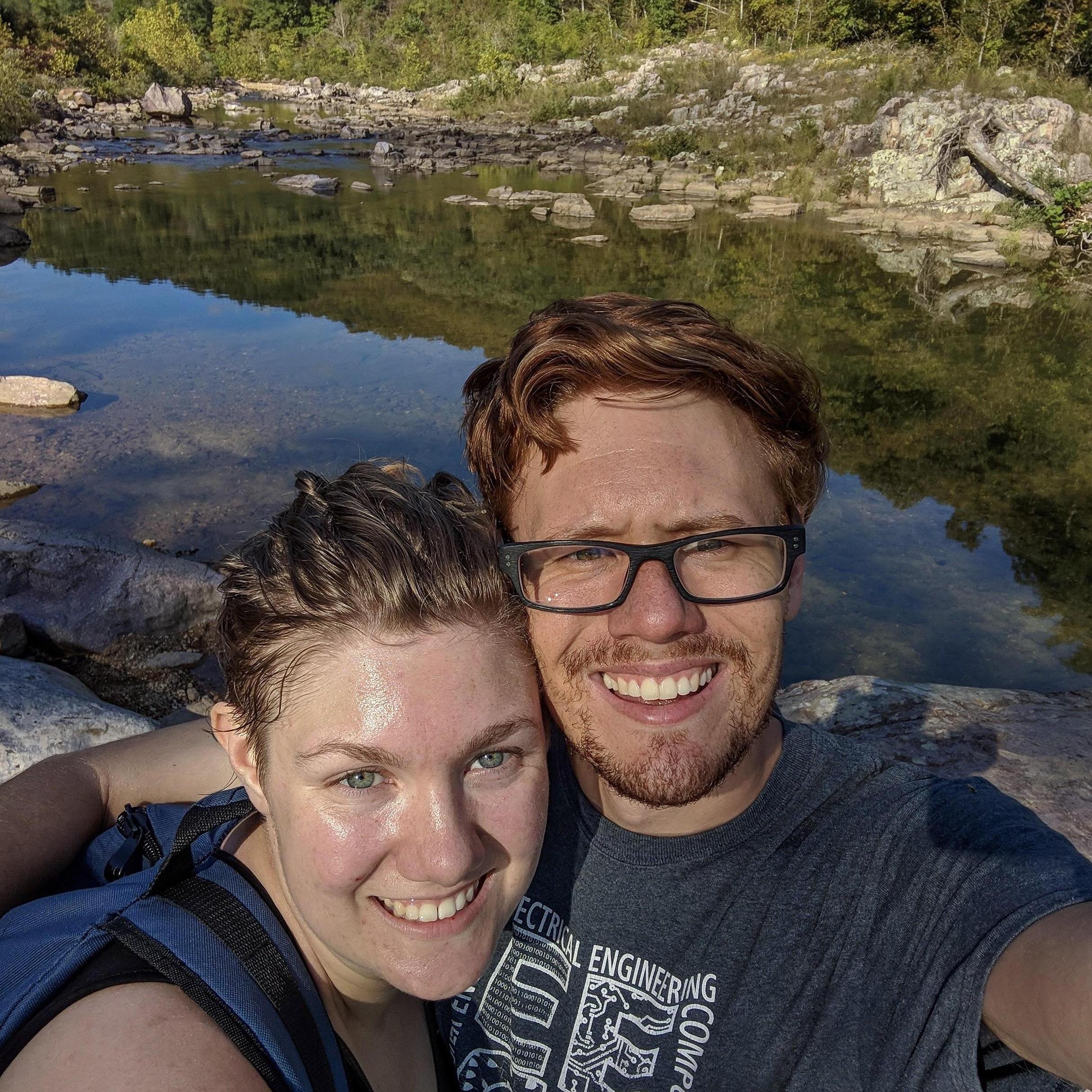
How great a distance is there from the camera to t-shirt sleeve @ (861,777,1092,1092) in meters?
1.29

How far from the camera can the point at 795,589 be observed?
72.7 inches

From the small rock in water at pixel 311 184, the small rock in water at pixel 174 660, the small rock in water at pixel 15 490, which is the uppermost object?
the small rock in water at pixel 311 184

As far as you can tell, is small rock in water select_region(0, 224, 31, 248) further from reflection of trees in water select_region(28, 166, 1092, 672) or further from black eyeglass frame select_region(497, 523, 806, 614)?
black eyeglass frame select_region(497, 523, 806, 614)

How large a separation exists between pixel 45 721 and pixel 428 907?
2.51 m

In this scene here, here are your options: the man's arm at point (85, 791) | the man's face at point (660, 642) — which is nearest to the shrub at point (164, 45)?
the man's arm at point (85, 791)

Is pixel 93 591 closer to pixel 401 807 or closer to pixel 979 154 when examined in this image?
pixel 401 807

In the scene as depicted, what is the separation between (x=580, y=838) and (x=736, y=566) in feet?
2.09

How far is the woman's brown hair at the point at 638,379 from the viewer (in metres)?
1.73

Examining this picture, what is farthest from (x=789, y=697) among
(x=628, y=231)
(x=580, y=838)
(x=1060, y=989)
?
(x=628, y=231)

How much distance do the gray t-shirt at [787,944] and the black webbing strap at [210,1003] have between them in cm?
61

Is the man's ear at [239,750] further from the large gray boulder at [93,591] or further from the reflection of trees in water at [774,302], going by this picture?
the reflection of trees in water at [774,302]

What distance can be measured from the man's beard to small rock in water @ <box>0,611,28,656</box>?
167 inches

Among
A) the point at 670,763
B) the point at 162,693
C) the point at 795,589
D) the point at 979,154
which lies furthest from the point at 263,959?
the point at 979,154

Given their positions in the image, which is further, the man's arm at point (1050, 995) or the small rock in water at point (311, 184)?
the small rock in water at point (311, 184)
